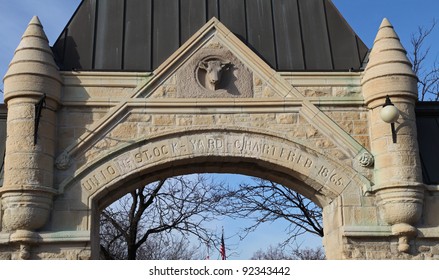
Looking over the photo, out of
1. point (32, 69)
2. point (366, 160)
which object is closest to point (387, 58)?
point (366, 160)

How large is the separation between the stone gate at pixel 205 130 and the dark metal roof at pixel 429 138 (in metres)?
0.37

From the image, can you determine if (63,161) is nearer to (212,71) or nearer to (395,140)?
(212,71)

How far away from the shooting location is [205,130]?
34.2ft

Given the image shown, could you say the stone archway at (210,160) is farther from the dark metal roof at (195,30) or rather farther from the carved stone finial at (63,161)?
the dark metal roof at (195,30)

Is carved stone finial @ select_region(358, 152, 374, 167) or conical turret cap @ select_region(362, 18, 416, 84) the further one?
conical turret cap @ select_region(362, 18, 416, 84)

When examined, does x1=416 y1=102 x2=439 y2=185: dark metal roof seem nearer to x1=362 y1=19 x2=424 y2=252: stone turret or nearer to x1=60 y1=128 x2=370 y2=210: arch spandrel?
x1=362 y1=19 x2=424 y2=252: stone turret

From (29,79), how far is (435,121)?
6.35 metres

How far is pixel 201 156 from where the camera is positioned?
1034 cm

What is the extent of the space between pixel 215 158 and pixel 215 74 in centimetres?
124

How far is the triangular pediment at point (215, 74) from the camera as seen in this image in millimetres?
10609

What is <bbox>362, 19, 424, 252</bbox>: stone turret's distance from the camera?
33.1ft

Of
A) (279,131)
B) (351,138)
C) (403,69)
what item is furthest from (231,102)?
(403,69)

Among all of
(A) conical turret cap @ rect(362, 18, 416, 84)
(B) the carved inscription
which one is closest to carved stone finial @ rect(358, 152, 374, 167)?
(B) the carved inscription
